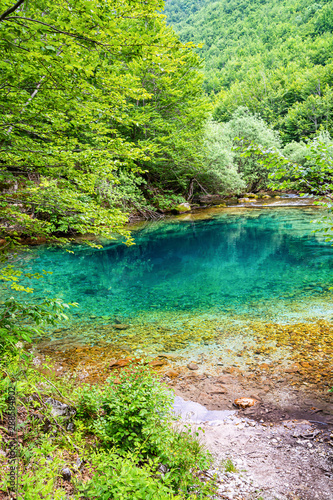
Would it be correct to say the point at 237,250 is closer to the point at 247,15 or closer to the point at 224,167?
the point at 224,167

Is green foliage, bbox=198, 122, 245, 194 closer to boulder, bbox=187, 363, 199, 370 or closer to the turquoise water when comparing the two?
the turquoise water

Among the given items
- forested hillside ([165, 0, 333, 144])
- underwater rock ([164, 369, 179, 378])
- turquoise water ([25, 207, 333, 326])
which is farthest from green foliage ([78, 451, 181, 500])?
forested hillside ([165, 0, 333, 144])

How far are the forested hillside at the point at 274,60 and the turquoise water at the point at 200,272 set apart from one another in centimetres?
940

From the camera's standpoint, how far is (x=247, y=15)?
162000mm

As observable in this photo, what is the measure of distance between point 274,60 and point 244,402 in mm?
111068

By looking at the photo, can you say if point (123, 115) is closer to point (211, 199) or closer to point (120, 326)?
point (120, 326)

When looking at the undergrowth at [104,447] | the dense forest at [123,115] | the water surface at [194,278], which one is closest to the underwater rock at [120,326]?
the water surface at [194,278]

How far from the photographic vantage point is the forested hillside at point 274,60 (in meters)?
53.9

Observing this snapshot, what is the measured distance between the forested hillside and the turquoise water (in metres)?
9.40

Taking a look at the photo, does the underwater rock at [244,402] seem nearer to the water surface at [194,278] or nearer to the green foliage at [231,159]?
the water surface at [194,278]

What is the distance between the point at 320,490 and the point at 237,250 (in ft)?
50.7

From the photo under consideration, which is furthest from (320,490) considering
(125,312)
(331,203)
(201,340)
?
(125,312)

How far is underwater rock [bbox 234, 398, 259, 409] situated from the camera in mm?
4962

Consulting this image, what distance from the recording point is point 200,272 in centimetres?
1398
